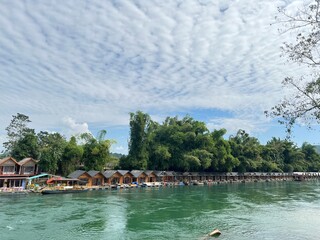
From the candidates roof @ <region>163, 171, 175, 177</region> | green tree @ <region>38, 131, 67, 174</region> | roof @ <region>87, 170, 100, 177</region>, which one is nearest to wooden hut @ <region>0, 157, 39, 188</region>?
green tree @ <region>38, 131, 67, 174</region>

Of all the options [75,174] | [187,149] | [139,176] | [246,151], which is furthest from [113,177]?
[246,151]

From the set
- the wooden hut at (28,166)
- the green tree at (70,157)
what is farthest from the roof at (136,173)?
the wooden hut at (28,166)

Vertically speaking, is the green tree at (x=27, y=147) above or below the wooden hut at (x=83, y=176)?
above

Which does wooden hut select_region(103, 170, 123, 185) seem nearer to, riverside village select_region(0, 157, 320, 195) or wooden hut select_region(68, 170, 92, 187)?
riverside village select_region(0, 157, 320, 195)

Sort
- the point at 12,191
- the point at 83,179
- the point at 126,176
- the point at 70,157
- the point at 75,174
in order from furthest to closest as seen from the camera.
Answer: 1. the point at 126,176
2. the point at 70,157
3. the point at 75,174
4. the point at 83,179
5. the point at 12,191

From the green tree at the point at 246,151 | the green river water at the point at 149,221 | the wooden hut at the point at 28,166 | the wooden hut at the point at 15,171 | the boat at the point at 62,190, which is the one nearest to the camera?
the green river water at the point at 149,221

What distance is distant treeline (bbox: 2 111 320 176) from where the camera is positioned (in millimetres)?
54125

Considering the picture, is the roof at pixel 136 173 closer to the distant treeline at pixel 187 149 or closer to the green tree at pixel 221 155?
the distant treeline at pixel 187 149

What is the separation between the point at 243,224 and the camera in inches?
907

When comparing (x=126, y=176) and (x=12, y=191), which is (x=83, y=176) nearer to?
(x=126, y=176)

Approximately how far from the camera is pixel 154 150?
223ft

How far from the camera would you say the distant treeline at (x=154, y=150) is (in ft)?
178

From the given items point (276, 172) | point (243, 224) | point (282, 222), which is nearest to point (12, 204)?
point (243, 224)

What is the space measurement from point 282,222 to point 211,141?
5051 cm
